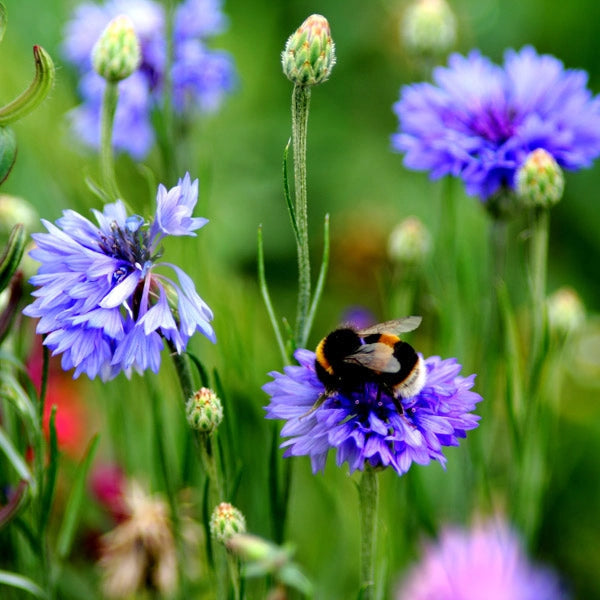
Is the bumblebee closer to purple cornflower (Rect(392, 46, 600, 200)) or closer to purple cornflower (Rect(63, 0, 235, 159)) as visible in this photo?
purple cornflower (Rect(392, 46, 600, 200))

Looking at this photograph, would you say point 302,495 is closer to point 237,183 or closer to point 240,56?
point 237,183

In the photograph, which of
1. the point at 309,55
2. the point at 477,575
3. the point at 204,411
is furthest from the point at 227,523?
the point at 309,55

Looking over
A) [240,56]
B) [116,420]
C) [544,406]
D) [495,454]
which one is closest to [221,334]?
[116,420]

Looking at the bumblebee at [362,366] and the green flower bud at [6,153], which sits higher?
the green flower bud at [6,153]

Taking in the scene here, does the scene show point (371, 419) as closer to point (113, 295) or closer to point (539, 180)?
point (113, 295)

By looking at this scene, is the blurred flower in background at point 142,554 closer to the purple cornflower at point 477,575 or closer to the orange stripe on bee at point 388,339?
the purple cornflower at point 477,575

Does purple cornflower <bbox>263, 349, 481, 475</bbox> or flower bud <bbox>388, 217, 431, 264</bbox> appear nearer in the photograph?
purple cornflower <bbox>263, 349, 481, 475</bbox>

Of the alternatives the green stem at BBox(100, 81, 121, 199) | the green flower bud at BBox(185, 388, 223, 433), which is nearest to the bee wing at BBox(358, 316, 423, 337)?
the green flower bud at BBox(185, 388, 223, 433)

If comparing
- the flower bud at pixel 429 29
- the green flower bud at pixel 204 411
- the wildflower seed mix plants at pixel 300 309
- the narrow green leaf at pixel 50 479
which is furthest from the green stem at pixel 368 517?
the flower bud at pixel 429 29
